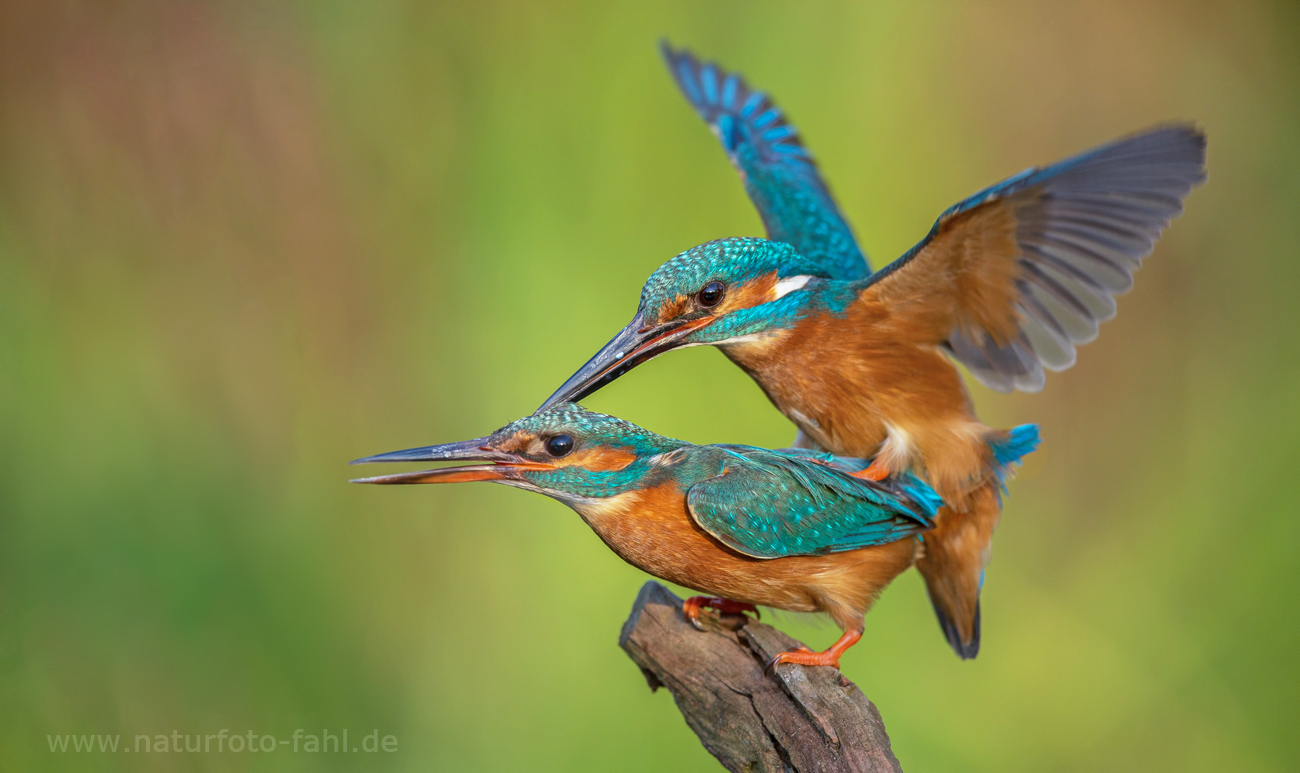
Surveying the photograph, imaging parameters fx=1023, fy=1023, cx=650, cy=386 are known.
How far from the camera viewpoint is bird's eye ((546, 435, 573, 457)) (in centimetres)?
138

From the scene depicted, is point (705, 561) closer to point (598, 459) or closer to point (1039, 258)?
point (598, 459)

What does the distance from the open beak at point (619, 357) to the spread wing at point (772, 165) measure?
0.44 metres

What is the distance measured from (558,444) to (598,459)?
6cm

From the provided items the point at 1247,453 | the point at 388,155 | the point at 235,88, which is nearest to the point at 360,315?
the point at 388,155

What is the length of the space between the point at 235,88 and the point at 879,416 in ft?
6.35

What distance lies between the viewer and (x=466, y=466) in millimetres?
1366

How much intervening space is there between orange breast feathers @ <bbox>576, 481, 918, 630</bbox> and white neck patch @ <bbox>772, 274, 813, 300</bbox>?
0.38 m

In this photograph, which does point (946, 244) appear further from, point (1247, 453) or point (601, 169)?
point (1247, 453)

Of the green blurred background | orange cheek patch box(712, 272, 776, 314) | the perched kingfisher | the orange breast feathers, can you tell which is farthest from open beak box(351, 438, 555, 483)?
the green blurred background

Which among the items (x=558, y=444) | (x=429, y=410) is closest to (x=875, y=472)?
(x=558, y=444)

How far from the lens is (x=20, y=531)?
239 cm

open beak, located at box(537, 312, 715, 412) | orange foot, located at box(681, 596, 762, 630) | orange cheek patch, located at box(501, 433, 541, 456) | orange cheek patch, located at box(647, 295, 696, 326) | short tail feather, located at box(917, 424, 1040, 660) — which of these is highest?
orange cheek patch, located at box(647, 295, 696, 326)

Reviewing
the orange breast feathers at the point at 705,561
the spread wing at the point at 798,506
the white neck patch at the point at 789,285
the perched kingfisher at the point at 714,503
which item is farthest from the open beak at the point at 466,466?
the white neck patch at the point at 789,285

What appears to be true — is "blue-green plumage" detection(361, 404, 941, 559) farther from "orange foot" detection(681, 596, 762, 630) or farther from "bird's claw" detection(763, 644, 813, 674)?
"orange foot" detection(681, 596, 762, 630)
